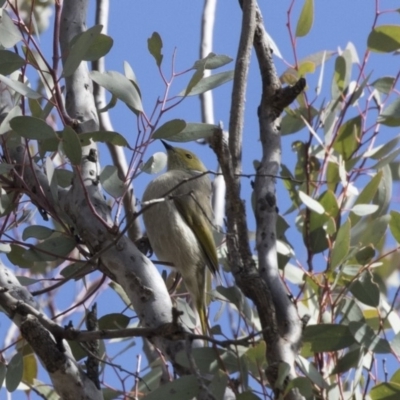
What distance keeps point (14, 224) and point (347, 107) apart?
1.15m

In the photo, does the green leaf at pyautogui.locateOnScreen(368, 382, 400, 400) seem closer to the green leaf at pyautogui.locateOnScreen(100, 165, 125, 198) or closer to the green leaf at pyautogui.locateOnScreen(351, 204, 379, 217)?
the green leaf at pyautogui.locateOnScreen(351, 204, 379, 217)

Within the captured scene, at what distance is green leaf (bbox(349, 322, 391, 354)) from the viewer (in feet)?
7.72

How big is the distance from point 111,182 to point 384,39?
41.6 inches

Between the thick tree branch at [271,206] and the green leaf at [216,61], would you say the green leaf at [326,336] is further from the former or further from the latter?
the green leaf at [216,61]

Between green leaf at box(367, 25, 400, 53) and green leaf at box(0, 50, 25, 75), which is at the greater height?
green leaf at box(367, 25, 400, 53)

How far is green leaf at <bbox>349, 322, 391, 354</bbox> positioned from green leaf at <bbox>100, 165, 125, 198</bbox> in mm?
721

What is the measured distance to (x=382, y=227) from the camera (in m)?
2.74

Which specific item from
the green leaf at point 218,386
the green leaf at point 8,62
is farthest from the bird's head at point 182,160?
the green leaf at point 218,386

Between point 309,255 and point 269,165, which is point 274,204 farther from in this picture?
point 309,255

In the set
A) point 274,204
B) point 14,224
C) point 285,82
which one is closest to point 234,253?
point 274,204

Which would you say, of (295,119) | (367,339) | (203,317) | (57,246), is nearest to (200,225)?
(203,317)

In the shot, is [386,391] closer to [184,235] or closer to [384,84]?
[384,84]

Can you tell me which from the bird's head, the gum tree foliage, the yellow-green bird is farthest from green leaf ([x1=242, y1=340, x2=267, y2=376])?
the bird's head

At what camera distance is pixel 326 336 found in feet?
7.76
